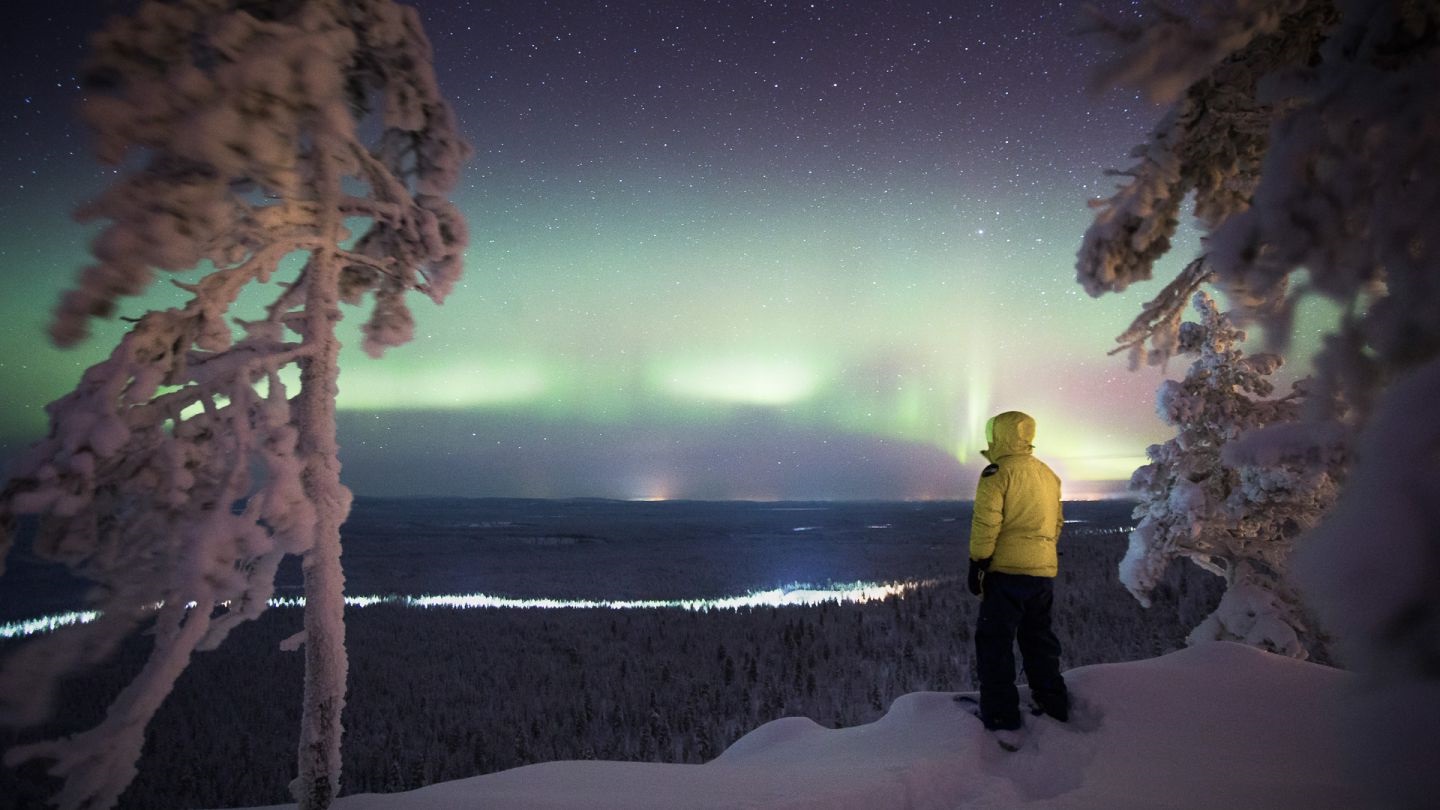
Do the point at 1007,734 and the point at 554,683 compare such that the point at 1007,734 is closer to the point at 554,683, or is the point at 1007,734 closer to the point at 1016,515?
the point at 1016,515

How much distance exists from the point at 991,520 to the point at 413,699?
10434 mm

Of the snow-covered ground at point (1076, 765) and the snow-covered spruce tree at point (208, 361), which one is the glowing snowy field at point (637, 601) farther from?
the snow-covered spruce tree at point (208, 361)

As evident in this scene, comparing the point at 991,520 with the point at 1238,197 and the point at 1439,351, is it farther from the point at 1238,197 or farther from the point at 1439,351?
the point at 1439,351

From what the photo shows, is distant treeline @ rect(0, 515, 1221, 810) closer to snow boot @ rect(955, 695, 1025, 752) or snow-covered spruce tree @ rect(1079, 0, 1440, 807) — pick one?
snow boot @ rect(955, 695, 1025, 752)

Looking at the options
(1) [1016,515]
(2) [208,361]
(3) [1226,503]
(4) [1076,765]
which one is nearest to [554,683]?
Result: (2) [208,361]

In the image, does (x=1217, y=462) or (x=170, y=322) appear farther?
(x=1217, y=462)

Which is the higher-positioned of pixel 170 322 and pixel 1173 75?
pixel 1173 75

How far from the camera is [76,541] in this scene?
407 cm

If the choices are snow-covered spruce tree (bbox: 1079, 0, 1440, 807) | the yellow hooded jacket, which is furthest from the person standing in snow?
snow-covered spruce tree (bbox: 1079, 0, 1440, 807)

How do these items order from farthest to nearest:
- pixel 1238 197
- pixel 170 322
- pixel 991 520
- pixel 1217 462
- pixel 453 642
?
pixel 453 642 → pixel 1217 462 → pixel 991 520 → pixel 170 322 → pixel 1238 197

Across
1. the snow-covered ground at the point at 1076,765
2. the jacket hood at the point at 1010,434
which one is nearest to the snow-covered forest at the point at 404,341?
the snow-covered ground at the point at 1076,765

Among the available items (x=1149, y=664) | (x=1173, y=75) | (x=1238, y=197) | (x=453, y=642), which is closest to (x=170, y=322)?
(x=1173, y=75)

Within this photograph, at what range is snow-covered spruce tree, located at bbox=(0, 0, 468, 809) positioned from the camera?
3.86 metres

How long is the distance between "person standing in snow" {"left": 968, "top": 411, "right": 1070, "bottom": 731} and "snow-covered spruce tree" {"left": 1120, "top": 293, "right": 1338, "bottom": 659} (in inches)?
226
